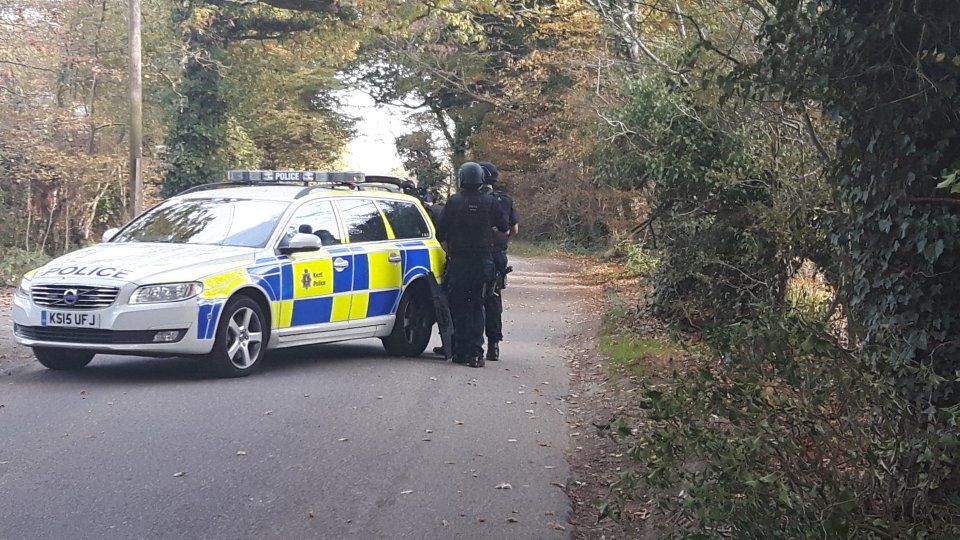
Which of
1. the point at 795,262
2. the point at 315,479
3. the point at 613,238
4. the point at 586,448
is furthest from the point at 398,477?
the point at 613,238

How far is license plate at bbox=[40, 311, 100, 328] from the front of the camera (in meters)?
9.16

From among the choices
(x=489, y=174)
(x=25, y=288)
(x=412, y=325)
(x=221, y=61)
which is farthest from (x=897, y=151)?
(x=221, y=61)

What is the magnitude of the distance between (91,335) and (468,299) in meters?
3.85

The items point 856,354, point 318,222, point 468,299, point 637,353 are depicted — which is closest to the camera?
point 856,354

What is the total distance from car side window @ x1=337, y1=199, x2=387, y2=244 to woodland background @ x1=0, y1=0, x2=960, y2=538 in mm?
3239

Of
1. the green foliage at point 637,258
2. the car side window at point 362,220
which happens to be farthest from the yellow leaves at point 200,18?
the car side window at point 362,220

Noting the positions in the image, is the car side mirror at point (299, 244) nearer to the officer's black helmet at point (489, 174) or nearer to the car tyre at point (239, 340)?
the car tyre at point (239, 340)

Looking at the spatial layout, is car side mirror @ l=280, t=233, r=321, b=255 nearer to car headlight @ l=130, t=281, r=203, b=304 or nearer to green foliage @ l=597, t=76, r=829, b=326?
car headlight @ l=130, t=281, r=203, b=304

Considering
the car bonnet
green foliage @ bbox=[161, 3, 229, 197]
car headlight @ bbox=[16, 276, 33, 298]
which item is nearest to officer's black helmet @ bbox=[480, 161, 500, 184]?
the car bonnet

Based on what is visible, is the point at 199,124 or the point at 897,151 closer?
the point at 897,151

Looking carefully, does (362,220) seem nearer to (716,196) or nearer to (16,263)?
(716,196)

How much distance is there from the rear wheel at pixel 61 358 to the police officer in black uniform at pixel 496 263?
405 centimetres

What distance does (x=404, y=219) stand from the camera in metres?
12.4

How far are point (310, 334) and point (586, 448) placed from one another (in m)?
3.61
